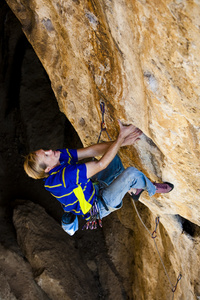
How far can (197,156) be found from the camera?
251 centimetres

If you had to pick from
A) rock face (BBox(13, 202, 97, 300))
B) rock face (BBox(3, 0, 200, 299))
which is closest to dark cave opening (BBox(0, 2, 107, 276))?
rock face (BBox(13, 202, 97, 300))

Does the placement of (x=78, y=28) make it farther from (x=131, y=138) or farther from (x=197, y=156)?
(x=197, y=156)

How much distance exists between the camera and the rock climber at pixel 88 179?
8.30 feet

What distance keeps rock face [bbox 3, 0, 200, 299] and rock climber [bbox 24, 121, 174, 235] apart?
0.26 meters

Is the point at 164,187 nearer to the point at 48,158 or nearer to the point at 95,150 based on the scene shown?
the point at 95,150

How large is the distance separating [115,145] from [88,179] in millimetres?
369

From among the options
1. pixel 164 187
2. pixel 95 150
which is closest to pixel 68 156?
pixel 95 150

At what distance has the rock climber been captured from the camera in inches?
99.6

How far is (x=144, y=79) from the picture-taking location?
2.32 metres

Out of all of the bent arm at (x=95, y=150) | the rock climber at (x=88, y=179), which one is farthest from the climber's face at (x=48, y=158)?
the bent arm at (x=95, y=150)

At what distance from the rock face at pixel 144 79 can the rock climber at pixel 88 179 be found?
0.85 ft

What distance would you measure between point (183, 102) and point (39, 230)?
4.13m

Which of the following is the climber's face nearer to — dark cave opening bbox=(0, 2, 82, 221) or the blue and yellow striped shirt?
the blue and yellow striped shirt

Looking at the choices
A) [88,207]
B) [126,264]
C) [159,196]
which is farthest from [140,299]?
[88,207]
